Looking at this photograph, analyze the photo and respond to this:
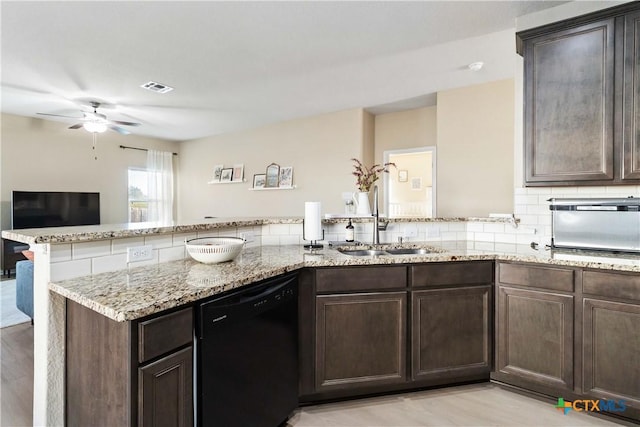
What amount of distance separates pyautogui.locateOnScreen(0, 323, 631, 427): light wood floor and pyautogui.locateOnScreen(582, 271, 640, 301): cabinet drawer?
74 centimetres

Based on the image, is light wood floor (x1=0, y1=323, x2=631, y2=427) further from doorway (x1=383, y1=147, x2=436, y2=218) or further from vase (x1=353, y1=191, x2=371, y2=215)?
doorway (x1=383, y1=147, x2=436, y2=218)

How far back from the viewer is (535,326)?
1896mm

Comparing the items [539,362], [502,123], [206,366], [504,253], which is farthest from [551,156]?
[206,366]

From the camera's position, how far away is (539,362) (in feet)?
6.20

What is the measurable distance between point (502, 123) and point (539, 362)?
2.75m

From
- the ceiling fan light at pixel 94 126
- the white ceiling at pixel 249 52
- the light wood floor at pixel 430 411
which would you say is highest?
the white ceiling at pixel 249 52

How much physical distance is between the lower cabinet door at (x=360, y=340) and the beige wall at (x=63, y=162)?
6.10 m

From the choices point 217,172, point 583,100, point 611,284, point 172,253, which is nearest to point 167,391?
point 172,253

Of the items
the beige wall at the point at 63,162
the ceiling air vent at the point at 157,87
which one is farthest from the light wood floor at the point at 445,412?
the beige wall at the point at 63,162

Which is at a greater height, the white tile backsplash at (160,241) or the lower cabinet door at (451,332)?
the white tile backsplash at (160,241)

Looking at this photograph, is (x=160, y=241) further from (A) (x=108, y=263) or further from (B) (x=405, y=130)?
(B) (x=405, y=130)

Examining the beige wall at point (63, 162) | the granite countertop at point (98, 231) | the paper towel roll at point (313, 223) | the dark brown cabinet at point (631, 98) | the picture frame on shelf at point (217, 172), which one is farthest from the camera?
the picture frame on shelf at point (217, 172)

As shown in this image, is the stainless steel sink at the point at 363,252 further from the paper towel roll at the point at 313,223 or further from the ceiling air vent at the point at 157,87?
the ceiling air vent at the point at 157,87

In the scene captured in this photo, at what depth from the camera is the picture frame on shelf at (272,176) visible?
5809 mm
